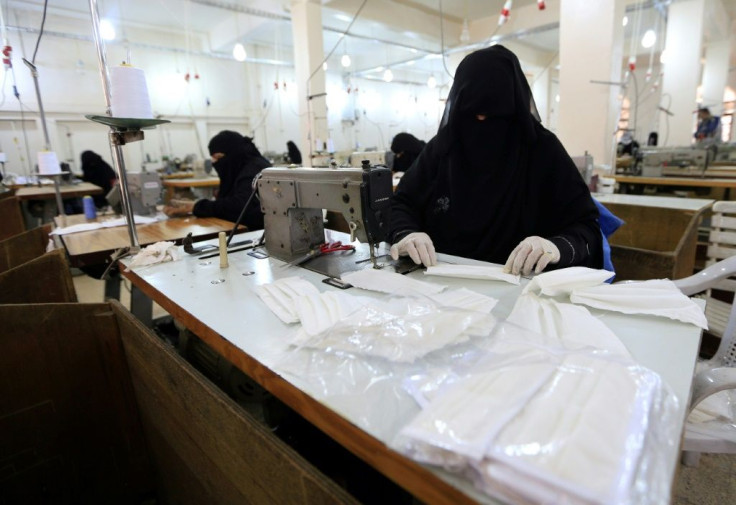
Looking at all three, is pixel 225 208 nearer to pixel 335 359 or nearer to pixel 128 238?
pixel 128 238

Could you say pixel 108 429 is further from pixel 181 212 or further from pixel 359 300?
pixel 181 212

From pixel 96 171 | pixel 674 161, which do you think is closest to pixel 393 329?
pixel 674 161

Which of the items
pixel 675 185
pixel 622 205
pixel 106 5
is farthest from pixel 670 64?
pixel 106 5

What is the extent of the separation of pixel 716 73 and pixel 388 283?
41.4ft

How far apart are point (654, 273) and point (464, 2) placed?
271 inches

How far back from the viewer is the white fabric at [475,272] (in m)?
1.13

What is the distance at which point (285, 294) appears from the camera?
1058 mm

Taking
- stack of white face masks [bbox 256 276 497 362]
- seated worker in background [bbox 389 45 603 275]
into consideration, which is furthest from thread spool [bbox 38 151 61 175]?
stack of white face masks [bbox 256 276 497 362]

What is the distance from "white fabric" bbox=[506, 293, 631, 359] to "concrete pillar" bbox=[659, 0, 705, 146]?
8.46m

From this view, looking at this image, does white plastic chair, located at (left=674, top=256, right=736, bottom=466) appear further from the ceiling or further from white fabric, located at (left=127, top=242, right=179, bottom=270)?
the ceiling

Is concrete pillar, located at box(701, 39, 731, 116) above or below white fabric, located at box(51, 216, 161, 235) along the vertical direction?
above

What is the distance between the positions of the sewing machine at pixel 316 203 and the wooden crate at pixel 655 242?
142cm

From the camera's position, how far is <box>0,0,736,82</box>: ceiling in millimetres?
6875

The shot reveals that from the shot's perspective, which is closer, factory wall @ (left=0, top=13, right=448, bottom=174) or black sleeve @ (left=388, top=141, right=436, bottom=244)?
black sleeve @ (left=388, top=141, right=436, bottom=244)
